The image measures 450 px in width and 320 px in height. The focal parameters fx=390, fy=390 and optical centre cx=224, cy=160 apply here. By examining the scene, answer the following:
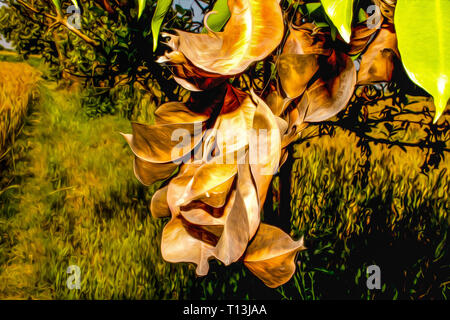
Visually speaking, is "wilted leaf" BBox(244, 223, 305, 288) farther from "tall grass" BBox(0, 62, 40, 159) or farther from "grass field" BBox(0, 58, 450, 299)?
"tall grass" BBox(0, 62, 40, 159)

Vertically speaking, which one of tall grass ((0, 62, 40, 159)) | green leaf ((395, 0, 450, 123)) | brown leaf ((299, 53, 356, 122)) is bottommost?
tall grass ((0, 62, 40, 159))

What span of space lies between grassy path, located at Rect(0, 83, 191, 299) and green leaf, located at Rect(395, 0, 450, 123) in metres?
0.74

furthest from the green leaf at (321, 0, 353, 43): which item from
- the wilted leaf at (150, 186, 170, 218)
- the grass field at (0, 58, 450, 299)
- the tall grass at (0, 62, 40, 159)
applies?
the tall grass at (0, 62, 40, 159)

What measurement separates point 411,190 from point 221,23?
38.1 inches

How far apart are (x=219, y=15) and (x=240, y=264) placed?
470 millimetres

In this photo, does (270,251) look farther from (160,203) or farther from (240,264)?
(240,264)

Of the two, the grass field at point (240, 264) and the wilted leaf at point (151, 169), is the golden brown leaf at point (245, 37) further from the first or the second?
the grass field at point (240, 264)

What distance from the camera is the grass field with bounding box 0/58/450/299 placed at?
31.4 inches

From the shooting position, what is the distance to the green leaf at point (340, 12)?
0.51 feet

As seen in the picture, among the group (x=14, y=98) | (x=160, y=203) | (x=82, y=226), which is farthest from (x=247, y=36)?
(x=14, y=98)

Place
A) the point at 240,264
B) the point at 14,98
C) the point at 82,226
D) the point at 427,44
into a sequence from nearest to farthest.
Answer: the point at 427,44 → the point at 240,264 → the point at 82,226 → the point at 14,98

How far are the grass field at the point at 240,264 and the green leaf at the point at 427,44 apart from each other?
20.4 inches

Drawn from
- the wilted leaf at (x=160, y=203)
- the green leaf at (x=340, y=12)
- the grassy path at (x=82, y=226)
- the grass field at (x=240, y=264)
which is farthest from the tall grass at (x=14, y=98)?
the green leaf at (x=340, y=12)

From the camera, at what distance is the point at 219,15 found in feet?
0.81
